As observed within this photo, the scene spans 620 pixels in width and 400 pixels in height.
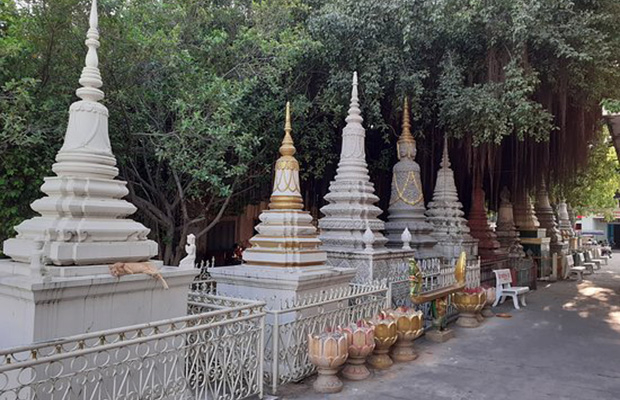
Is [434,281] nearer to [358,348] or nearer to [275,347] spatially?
[358,348]

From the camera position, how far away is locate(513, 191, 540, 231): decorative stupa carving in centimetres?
1791

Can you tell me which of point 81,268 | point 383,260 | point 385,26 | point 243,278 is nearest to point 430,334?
point 383,260

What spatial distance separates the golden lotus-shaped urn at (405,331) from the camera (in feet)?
20.0

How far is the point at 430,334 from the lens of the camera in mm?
7469

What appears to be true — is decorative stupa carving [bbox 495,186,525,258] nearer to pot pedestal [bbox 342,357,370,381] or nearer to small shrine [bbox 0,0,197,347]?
pot pedestal [bbox 342,357,370,381]

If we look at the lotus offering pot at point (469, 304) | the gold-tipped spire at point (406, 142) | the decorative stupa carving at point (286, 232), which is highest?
the gold-tipped spire at point (406, 142)

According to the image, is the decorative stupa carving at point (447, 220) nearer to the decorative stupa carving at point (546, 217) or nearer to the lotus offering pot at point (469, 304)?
the lotus offering pot at point (469, 304)

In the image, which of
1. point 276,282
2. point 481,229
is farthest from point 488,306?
point 276,282

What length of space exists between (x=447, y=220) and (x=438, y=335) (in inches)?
183

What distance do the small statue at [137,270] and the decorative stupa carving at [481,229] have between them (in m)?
Result: 10.9

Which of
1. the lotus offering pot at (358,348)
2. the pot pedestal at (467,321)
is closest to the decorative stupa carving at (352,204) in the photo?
the pot pedestal at (467,321)

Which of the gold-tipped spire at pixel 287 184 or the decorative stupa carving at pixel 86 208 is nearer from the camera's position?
the decorative stupa carving at pixel 86 208

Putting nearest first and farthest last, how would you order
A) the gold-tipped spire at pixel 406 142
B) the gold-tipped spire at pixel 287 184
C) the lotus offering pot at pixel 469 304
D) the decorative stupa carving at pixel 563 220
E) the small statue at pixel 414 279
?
the gold-tipped spire at pixel 287 184
the small statue at pixel 414 279
the lotus offering pot at pixel 469 304
the gold-tipped spire at pixel 406 142
the decorative stupa carving at pixel 563 220

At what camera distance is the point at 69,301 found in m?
3.84
